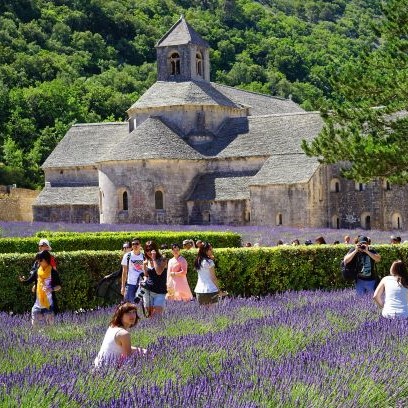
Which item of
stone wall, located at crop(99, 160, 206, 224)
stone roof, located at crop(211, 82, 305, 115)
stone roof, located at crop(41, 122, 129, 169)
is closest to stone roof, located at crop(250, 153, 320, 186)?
stone wall, located at crop(99, 160, 206, 224)

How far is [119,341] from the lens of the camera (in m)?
9.92

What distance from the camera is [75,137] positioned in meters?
72.6

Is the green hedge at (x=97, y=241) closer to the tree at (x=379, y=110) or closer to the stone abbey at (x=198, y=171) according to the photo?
the tree at (x=379, y=110)

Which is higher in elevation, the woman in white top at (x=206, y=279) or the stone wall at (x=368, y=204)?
the stone wall at (x=368, y=204)

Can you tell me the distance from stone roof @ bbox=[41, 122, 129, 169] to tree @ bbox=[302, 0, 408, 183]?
135ft

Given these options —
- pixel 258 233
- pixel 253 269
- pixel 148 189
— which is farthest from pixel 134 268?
pixel 148 189

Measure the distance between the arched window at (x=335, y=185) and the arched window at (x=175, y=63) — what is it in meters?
15.9

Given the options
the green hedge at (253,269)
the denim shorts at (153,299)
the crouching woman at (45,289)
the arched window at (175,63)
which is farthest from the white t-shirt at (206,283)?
the arched window at (175,63)

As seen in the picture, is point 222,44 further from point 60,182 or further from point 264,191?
point 264,191

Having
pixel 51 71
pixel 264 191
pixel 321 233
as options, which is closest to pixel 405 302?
pixel 321 233

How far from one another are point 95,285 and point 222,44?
130730 millimetres

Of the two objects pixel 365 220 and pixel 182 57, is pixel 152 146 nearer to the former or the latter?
pixel 182 57

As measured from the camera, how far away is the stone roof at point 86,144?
6925cm

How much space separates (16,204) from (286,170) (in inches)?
874
